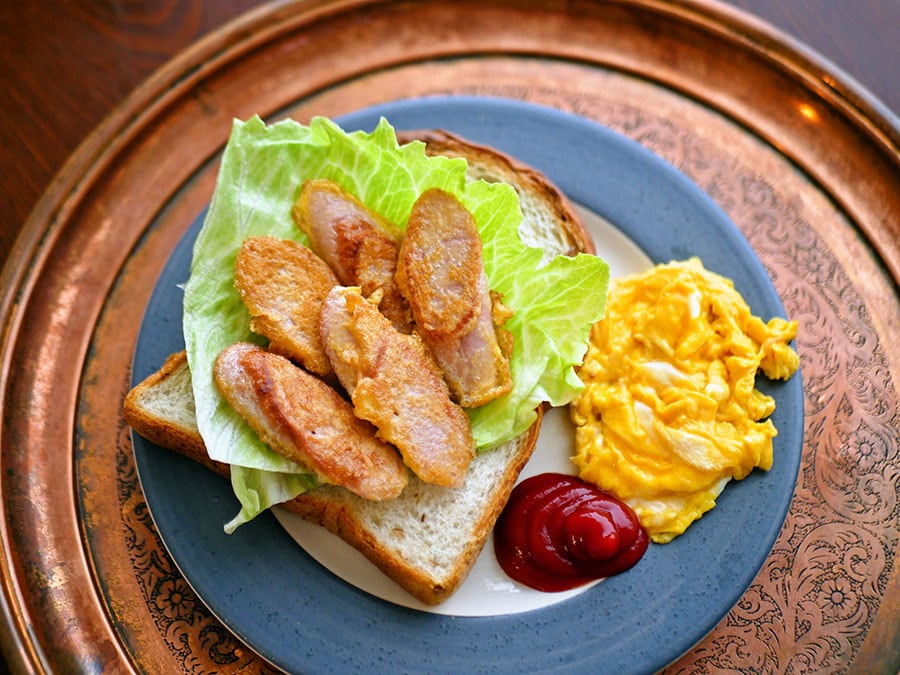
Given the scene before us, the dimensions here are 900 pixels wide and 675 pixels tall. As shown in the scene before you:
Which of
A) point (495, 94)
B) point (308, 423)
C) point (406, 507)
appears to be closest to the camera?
point (308, 423)

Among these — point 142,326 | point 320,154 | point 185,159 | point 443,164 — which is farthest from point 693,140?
point 142,326

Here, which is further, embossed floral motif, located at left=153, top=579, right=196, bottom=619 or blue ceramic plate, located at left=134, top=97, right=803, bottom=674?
embossed floral motif, located at left=153, top=579, right=196, bottom=619

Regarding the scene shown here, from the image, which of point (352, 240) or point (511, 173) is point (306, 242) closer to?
point (352, 240)

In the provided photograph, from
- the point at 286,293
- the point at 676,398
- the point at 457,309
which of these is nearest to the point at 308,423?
the point at 286,293

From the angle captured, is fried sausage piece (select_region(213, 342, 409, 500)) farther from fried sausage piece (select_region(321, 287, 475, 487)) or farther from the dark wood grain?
the dark wood grain

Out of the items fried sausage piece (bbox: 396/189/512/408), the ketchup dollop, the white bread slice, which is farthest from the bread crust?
the ketchup dollop

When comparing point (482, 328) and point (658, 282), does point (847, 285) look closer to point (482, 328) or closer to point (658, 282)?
point (658, 282)
